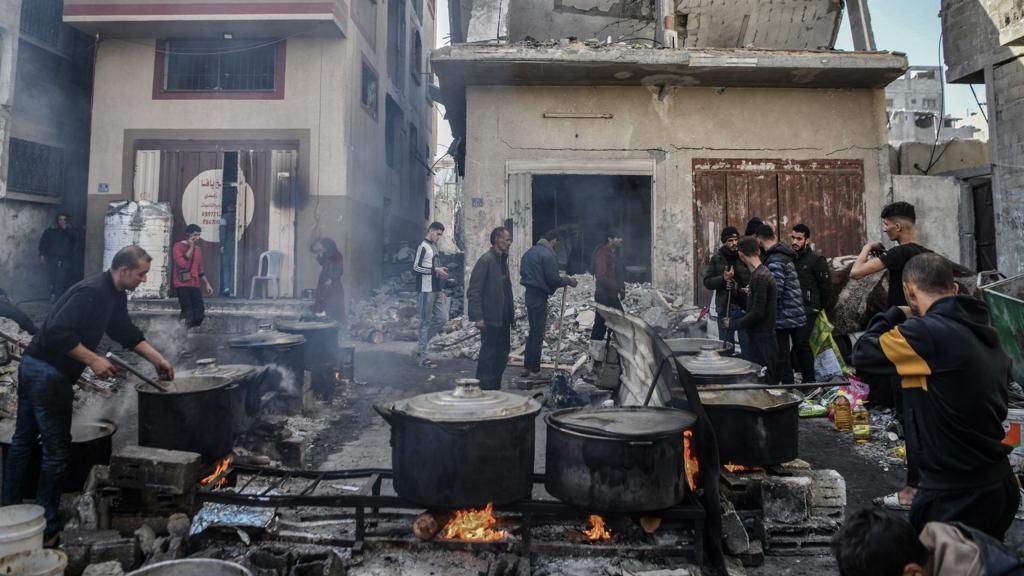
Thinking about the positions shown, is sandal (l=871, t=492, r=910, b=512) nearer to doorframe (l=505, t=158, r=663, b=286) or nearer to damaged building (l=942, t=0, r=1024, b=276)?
doorframe (l=505, t=158, r=663, b=286)

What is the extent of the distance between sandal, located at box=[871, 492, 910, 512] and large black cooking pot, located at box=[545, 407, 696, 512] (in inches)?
79.0

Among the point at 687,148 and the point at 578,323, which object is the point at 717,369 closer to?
the point at 578,323

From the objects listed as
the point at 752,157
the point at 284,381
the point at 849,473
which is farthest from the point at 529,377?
the point at 752,157

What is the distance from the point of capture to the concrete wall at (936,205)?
39.1ft

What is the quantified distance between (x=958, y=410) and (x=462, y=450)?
7.73 feet

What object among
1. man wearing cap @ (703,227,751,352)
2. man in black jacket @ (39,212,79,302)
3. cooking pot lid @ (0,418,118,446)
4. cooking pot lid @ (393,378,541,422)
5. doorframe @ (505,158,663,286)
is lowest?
cooking pot lid @ (0,418,118,446)

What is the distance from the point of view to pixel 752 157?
1191cm

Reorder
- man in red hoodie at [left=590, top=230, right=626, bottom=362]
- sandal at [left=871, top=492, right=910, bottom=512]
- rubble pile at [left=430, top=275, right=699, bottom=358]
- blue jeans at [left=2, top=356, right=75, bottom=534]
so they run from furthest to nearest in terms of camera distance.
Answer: rubble pile at [left=430, top=275, right=699, bottom=358] < man in red hoodie at [left=590, top=230, right=626, bottom=362] < sandal at [left=871, top=492, right=910, bottom=512] < blue jeans at [left=2, top=356, right=75, bottom=534]

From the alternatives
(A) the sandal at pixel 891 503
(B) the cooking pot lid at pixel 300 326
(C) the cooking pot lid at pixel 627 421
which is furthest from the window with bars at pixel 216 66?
(A) the sandal at pixel 891 503

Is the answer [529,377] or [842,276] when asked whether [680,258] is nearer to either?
[842,276]

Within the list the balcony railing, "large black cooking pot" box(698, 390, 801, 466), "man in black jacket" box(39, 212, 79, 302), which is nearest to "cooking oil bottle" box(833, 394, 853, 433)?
"large black cooking pot" box(698, 390, 801, 466)

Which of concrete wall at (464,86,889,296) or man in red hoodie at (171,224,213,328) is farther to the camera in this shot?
concrete wall at (464,86,889,296)

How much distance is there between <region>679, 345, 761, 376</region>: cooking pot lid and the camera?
4.44 meters

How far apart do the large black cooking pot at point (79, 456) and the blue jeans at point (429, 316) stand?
563 centimetres
